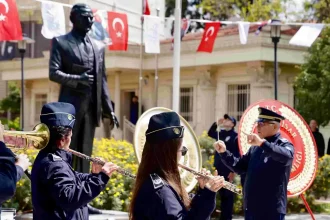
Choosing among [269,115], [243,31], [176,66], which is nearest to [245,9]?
[243,31]

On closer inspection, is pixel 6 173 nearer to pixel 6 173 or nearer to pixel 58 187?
pixel 6 173

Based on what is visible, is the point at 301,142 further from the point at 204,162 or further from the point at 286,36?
the point at 286,36

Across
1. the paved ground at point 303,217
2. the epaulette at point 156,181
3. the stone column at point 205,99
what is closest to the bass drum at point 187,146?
the paved ground at point 303,217

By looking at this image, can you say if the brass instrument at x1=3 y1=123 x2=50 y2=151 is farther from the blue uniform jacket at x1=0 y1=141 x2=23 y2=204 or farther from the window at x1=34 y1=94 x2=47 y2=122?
the window at x1=34 y1=94 x2=47 y2=122

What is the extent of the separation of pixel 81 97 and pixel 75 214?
383 cm

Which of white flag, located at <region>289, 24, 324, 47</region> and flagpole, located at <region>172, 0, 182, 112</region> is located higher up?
white flag, located at <region>289, 24, 324, 47</region>

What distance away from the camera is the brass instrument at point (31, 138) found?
4.53 meters

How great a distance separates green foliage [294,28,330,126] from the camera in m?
22.7

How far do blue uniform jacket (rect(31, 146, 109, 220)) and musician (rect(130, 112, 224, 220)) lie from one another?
2.23 ft

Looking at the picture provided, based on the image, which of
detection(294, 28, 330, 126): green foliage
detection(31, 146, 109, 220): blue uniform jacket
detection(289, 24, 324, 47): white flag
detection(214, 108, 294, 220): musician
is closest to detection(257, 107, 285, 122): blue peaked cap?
detection(214, 108, 294, 220): musician

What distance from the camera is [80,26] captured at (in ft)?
28.0

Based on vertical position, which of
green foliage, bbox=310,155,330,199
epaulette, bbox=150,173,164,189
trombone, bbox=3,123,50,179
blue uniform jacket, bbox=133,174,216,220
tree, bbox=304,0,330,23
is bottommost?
green foliage, bbox=310,155,330,199

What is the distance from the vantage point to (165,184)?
3916 mm

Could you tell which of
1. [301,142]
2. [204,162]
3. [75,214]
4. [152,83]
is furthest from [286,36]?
[75,214]
